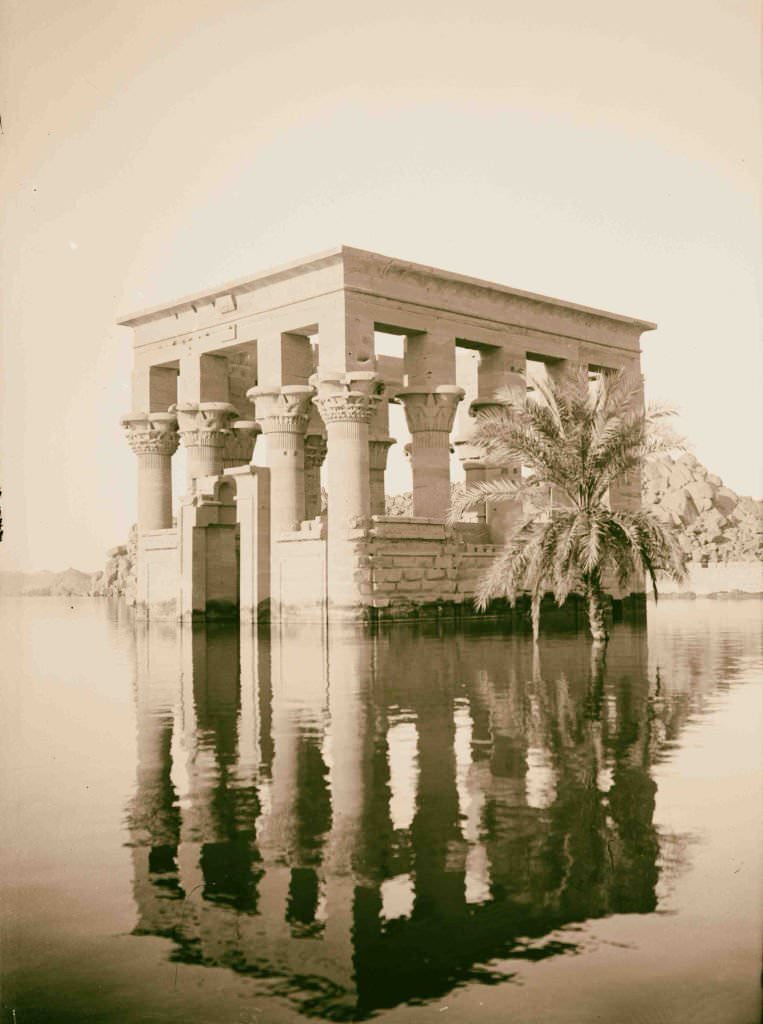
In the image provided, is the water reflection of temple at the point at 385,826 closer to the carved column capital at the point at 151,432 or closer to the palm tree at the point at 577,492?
the palm tree at the point at 577,492

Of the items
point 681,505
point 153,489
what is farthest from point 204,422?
point 681,505

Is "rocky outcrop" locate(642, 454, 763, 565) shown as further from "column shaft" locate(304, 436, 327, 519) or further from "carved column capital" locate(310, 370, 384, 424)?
"carved column capital" locate(310, 370, 384, 424)

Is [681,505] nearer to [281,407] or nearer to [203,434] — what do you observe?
[203,434]

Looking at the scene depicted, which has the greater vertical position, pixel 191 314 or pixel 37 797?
pixel 191 314

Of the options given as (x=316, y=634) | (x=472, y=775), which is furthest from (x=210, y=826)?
(x=316, y=634)

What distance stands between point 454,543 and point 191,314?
9.60 m

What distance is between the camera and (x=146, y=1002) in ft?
13.1

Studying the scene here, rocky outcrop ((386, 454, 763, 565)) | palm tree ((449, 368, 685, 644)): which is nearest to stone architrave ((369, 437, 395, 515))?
palm tree ((449, 368, 685, 644))

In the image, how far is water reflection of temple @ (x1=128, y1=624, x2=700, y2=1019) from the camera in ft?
14.6

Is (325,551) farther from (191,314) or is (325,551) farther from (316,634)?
(191,314)

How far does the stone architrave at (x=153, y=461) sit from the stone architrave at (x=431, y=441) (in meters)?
6.81

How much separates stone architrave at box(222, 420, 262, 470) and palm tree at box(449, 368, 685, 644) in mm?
11769

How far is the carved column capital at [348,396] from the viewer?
24.5m

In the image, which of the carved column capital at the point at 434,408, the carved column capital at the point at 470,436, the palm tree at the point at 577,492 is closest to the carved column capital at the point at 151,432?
the carved column capital at the point at 434,408
